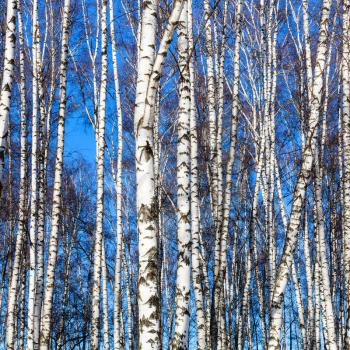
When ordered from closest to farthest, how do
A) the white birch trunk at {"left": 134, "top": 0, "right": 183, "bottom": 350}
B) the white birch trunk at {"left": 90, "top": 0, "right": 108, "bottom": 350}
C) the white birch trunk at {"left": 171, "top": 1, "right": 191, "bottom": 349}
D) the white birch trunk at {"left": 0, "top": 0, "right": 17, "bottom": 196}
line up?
the white birch trunk at {"left": 134, "top": 0, "right": 183, "bottom": 350} → the white birch trunk at {"left": 171, "top": 1, "right": 191, "bottom": 349} → the white birch trunk at {"left": 0, "top": 0, "right": 17, "bottom": 196} → the white birch trunk at {"left": 90, "top": 0, "right": 108, "bottom": 350}

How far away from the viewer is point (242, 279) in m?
18.4

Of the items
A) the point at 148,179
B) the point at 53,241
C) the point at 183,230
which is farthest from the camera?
the point at 53,241

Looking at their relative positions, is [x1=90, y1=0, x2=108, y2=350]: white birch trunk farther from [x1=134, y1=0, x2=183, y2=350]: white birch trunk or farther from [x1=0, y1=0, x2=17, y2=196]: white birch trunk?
[x1=134, y1=0, x2=183, y2=350]: white birch trunk

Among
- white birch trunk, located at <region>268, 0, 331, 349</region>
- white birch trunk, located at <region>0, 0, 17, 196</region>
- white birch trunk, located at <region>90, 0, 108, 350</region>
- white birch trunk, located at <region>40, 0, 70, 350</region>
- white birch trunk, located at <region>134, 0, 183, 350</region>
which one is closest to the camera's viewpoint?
white birch trunk, located at <region>134, 0, 183, 350</region>

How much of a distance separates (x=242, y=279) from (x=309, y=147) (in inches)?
546

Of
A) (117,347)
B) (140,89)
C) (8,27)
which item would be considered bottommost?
(117,347)

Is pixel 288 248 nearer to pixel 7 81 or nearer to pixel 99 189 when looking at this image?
pixel 7 81

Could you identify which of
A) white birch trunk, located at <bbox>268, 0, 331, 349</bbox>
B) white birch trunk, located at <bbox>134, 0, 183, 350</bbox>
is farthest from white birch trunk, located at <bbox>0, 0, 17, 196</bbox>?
white birch trunk, located at <bbox>268, 0, 331, 349</bbox>

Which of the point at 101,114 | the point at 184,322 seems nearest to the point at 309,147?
the point at 184,322

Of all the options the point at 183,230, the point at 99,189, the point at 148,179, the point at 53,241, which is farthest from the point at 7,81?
the point at 99,189

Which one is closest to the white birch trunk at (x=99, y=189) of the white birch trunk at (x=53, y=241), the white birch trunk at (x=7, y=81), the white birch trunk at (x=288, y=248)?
the white birch trunk at (x=53, y=241)

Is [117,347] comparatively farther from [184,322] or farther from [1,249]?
[1,249]

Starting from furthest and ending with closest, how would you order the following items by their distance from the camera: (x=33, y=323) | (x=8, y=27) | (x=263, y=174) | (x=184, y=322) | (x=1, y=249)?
1. (x=1, y=249)
2. (x=263, y=174)
3. (x=33, y=323)
4. (x=8, y=27)
5. (x=184, y=322)

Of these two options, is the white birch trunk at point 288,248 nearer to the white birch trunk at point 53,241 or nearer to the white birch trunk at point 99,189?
the white birch trunk at point 53,241
